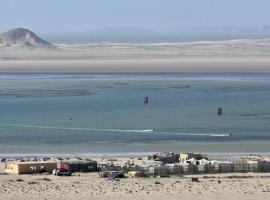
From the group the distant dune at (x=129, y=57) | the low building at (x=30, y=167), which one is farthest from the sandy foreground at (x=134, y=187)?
the distant dune at (x=129, y=57)

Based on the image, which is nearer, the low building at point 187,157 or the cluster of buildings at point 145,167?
the cluster of buildings at point 145,167

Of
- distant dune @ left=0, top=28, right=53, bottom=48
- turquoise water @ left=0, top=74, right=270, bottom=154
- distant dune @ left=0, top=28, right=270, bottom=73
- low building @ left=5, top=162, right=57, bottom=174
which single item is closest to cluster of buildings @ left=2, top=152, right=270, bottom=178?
low building @ left=5, top=162, right=57, bottom=174

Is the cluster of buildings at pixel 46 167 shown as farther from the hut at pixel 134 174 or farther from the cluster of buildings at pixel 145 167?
the hut at pixel 134 174

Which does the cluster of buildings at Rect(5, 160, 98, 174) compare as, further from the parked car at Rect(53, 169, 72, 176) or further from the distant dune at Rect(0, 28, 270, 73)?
the distant dune at Rect(0, 28, 270, 73)

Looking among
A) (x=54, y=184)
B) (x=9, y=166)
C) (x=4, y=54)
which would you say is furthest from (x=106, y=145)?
(x=4, y=54)

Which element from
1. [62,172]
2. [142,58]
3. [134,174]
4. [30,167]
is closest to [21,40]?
[142,58]

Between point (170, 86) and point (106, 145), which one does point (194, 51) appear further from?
point (106, 145)

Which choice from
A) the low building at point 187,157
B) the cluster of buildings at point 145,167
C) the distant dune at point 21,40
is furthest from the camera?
the distant dune at point 21,40
